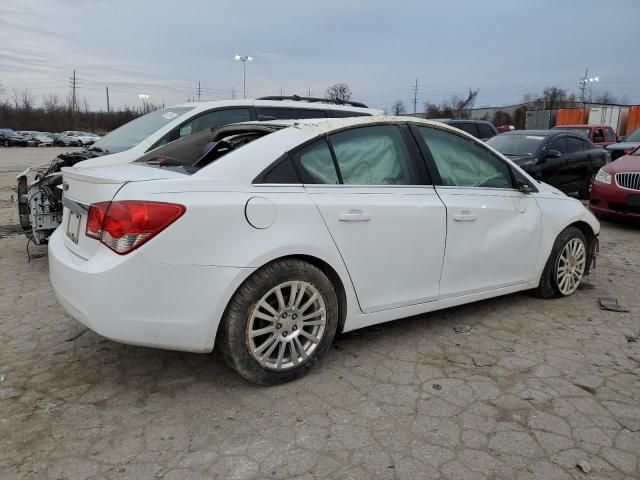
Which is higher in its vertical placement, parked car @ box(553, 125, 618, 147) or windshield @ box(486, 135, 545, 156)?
parked car @ box(553, 125, 618, 147)

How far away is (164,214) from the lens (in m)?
2.70

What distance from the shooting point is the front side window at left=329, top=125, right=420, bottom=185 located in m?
3.41

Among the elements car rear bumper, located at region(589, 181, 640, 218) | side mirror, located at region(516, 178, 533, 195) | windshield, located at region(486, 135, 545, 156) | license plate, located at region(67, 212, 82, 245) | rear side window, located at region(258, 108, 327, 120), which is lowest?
car rear bumper, located at region(589, 181, 640, 218)

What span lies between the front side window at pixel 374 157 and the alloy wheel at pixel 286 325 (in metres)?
0.79

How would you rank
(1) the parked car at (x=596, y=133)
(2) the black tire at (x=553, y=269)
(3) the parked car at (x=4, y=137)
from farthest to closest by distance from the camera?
(3) the parked car at (x=4, y=137), (1) the parked car at (x=596, y=133), (2) the black tire at (x=553, y=269)

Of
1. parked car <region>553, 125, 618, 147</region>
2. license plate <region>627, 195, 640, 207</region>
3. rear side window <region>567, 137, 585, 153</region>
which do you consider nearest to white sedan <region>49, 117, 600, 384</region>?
license plate <region>627, 195, 640, 207</region>

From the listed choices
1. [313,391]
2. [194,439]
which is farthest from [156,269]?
[313,391]

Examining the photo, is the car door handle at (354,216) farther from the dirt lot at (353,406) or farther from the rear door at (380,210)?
the dirt lot at (353,406)

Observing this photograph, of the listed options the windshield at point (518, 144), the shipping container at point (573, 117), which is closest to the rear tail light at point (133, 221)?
the windshield at point (518, 144)

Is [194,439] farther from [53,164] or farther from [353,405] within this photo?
[53,164]

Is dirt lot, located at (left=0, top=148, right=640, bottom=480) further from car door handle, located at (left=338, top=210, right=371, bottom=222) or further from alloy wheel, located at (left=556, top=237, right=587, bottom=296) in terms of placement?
car door handle, located at (left=338, top=210, right=371, bottom=222)

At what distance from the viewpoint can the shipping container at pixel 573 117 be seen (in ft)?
112

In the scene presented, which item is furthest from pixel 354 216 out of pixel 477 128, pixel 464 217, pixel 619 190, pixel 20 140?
pixel 20 140

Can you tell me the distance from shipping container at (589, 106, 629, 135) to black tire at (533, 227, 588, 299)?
109 ft
